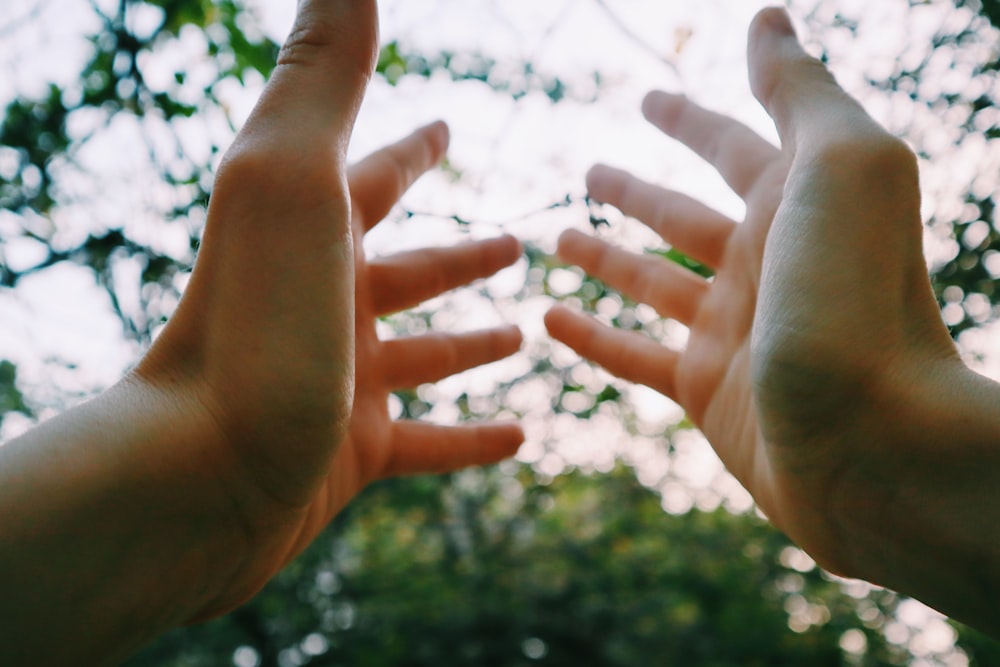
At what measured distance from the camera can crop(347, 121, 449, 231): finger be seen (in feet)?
5.16

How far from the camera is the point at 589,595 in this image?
4500mm

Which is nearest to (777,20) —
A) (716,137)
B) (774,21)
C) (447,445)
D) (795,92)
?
(774,21)

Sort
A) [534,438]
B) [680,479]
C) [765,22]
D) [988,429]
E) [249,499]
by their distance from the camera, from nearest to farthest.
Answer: [988,429] < [249,499] < [765,22] < [534,438] < [680,479]

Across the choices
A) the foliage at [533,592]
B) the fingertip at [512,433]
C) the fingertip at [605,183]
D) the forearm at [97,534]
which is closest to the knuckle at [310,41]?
the forearm at [97,534]

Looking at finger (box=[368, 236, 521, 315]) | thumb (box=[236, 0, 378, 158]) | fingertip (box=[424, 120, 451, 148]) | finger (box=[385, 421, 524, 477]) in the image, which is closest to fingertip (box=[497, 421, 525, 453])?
finger (box=[385, 421, 524, 477])

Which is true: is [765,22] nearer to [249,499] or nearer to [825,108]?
[825,108]

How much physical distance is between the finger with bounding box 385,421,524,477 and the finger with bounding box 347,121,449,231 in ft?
1.77

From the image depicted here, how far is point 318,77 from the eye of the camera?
1.08 metres

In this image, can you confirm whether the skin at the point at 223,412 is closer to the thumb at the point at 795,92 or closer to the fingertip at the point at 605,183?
the thumb at the point at 795,92

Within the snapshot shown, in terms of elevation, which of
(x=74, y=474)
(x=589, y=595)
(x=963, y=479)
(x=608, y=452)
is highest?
(x=963, y=479)

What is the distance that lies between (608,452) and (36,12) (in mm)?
3856

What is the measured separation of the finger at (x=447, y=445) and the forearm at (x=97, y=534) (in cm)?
62

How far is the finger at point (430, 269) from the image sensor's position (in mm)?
1673

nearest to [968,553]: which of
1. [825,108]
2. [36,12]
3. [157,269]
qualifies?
[825,108]
